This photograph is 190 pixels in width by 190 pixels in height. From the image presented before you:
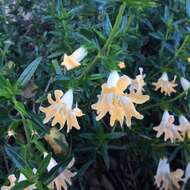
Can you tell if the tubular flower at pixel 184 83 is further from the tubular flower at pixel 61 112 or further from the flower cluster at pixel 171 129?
the tubular flower at pixel 61 112

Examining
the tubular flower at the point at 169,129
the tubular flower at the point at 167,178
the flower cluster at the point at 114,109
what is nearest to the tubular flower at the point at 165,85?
the flower cluster at the point at 114,109

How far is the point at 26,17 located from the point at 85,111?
0.80 m

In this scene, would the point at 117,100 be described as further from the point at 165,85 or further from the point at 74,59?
the point at 165,85

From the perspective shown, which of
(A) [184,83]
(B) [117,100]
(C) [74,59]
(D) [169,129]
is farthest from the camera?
(A) [184,83]

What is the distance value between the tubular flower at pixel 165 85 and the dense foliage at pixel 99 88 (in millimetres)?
30

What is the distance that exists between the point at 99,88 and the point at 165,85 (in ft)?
0.66

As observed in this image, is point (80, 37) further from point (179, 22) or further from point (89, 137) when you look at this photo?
point (179, 22)

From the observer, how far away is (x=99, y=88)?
1.47m

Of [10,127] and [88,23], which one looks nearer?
[10,127]

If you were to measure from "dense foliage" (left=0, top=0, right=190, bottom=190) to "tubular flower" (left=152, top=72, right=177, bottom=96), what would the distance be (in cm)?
3

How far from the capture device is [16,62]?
1729 millimetres

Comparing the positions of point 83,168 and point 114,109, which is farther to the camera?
point 83,168

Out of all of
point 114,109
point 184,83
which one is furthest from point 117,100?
point 184,83

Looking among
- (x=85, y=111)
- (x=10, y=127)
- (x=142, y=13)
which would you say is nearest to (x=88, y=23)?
(x=142, y=13)
